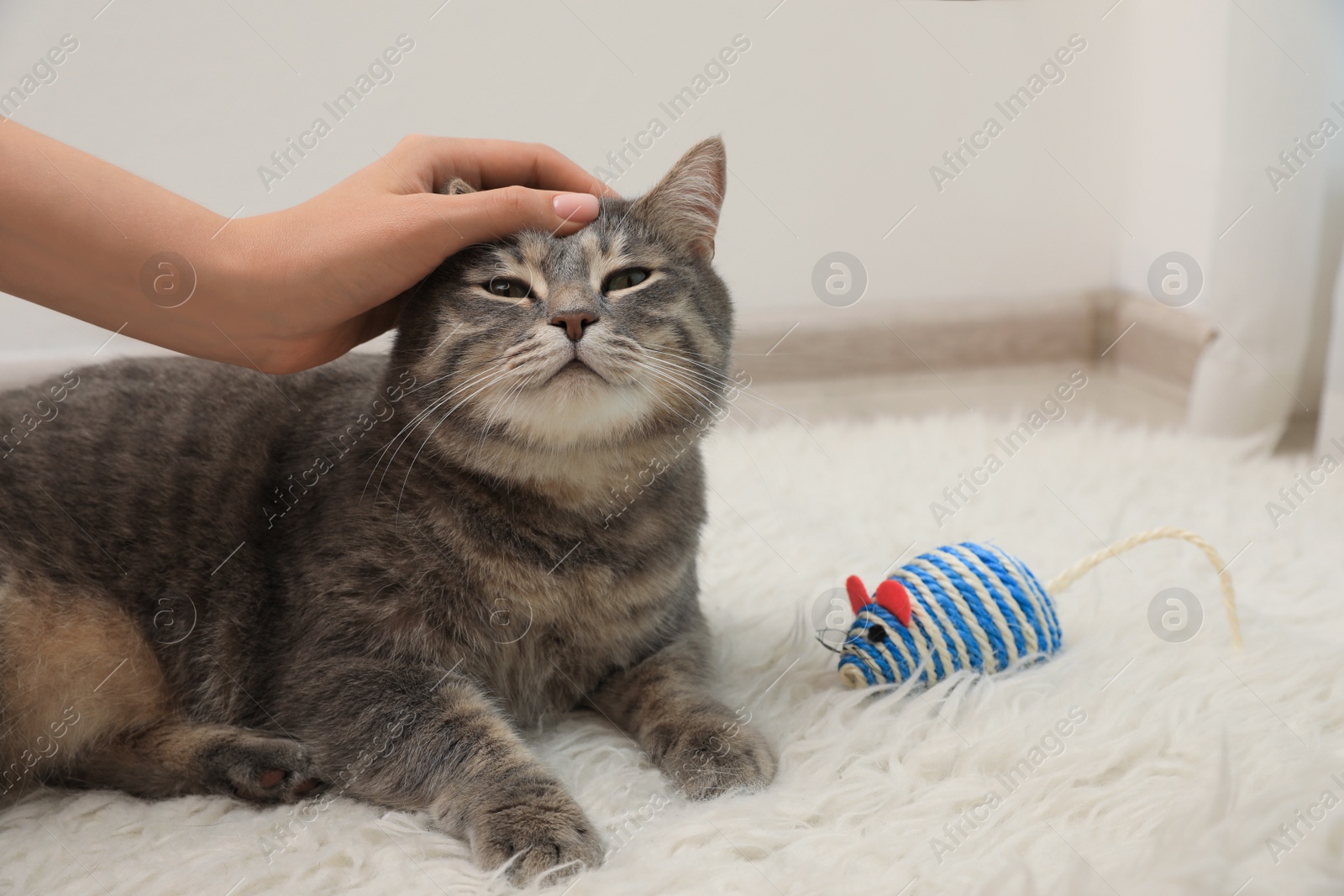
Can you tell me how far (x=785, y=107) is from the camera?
236cm

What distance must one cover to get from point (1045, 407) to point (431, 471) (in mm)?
1752

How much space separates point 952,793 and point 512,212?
71cm

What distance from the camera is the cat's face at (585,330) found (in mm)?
998

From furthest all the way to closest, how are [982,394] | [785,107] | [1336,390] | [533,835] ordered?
[982,394], [785,107], [1336,390], [533,835]

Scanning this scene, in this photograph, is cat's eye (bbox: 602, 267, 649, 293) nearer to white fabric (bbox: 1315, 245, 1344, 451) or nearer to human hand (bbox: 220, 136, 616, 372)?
human hand (bbox: 220, 136, 616, 372)

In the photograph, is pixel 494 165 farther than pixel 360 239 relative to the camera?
Yes

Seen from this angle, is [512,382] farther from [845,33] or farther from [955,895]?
[845,33]

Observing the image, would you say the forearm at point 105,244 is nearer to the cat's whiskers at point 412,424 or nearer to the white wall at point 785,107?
the cat's whiskers at point 412,424

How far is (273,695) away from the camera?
1113 mm

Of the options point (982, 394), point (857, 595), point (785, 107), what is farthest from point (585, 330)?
point (982, 394)

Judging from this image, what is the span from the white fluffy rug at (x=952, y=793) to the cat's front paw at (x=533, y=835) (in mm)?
19

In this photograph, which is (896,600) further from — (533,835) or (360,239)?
(360,239)

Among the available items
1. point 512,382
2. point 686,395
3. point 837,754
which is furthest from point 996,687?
point 512,382

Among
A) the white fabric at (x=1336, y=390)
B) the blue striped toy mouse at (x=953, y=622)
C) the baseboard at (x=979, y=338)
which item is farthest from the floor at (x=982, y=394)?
the blue striped toy mouse at (x=953, y=622)
